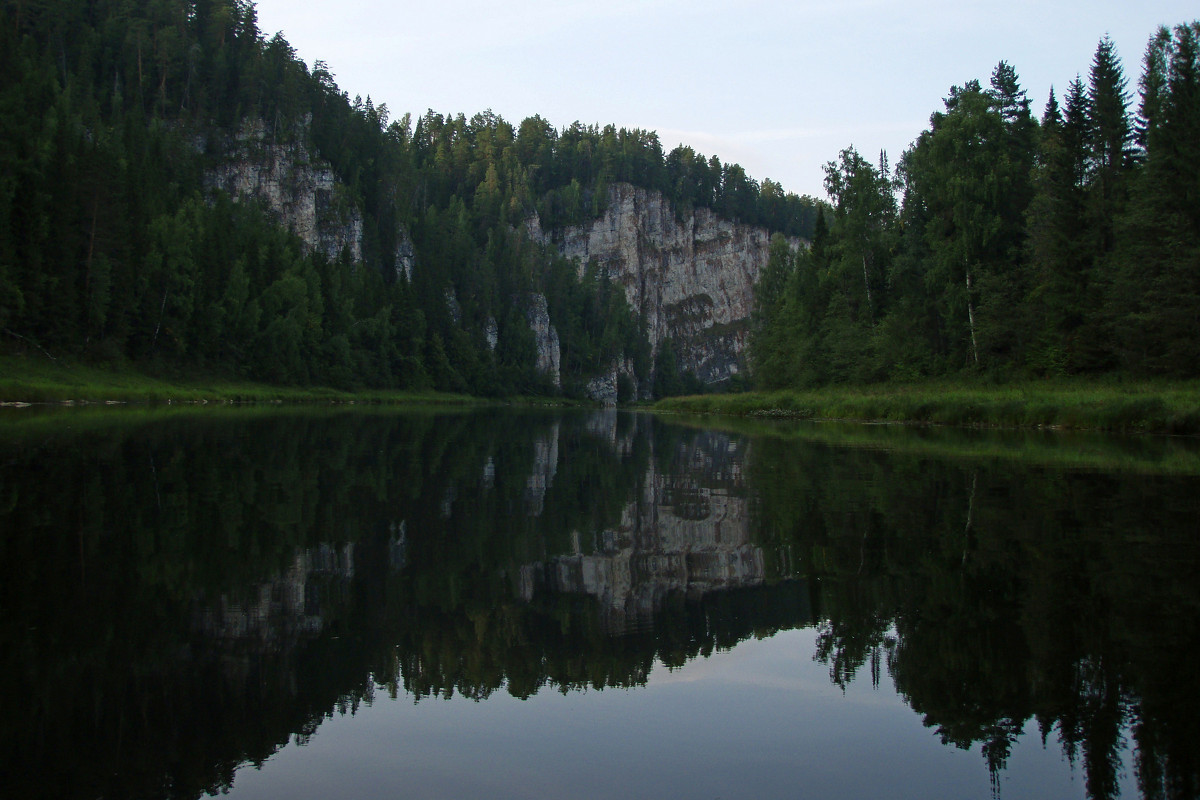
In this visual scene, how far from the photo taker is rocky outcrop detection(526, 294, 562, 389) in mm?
148125

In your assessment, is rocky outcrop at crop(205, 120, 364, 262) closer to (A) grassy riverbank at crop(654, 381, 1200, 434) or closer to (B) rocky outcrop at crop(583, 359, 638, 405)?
(B) rocky outcrop at crop(583, 359, 638, 405)

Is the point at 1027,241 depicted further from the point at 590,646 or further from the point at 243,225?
the point at 243,225

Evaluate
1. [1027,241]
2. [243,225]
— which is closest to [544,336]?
[243,225]

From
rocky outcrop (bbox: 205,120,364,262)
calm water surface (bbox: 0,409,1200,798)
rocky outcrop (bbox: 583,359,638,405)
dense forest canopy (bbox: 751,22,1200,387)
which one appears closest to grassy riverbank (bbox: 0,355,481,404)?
calm water surface (bbox: 0,409,1200,798)

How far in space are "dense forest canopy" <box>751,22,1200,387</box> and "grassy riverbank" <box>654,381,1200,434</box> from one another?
201 cm

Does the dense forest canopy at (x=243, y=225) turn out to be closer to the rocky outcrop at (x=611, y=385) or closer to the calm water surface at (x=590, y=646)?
the rocky outcrop at (x=611, y=385)

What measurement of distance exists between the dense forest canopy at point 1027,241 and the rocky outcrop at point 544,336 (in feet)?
273

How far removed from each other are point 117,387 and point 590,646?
2107 inches

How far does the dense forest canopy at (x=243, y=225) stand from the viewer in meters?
54.8

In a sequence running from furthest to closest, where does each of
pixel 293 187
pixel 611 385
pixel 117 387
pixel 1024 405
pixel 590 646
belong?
pixel 611 385
pixel 293 187
pixel 117 387
pixel 1024 405
pixel 590 646

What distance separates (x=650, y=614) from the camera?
7527mm

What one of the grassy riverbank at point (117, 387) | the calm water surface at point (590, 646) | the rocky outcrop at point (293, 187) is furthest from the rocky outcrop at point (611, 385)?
the calm water surface at point (590, 646)

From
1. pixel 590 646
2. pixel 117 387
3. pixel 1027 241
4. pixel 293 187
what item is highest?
pixel 293 187

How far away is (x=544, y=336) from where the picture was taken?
151m
